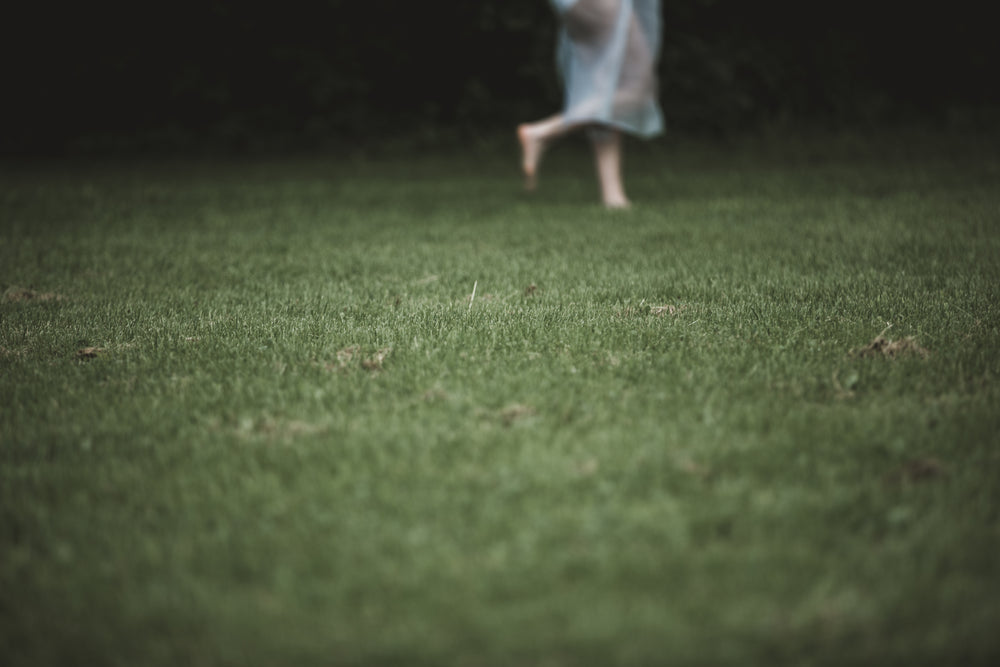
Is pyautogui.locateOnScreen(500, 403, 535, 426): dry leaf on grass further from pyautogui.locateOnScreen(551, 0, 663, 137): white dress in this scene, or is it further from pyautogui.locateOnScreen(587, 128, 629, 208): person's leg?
pyautogui.locateOnScreen(587, 128, 629, 208): person's leg

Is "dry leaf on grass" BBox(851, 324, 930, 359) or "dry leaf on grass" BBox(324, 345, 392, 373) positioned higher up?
"dry leaf on grass" BBox(324, 345, 392, 373)

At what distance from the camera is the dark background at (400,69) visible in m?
10.2

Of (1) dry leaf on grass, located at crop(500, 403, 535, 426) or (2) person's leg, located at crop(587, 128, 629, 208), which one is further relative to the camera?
(2) person's leg, located at crop(587, 128, 629, 208)

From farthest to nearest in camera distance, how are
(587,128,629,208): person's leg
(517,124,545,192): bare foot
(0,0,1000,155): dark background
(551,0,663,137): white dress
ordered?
(0,0,1000,155): dark background
(517,124,545,192): bare foot
(587,128,629,208): person's leg
(551,0,663,137): white dress

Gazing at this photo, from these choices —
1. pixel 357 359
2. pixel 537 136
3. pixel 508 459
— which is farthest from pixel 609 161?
pixel 508 459

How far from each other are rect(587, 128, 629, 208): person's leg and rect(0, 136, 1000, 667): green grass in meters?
1.63

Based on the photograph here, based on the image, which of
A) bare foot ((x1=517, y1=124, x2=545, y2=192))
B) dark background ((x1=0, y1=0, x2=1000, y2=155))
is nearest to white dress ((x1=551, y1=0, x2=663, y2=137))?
bare foot ((x1=517, y1=124, x2=545, y2=192))

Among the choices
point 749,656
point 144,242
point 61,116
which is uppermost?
point 61,116

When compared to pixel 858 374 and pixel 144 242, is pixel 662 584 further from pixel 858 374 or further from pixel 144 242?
pixel 144 242

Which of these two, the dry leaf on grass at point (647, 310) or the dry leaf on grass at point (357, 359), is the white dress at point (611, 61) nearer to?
the dry leaf on grass at point (647, 310)

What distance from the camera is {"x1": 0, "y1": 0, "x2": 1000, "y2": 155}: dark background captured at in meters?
10.2

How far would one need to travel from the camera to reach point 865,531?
1.62 metres

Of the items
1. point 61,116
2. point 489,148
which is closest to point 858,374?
point 489,148

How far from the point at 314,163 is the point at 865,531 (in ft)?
27.8
